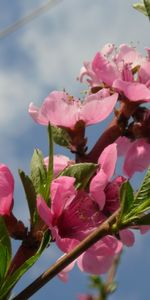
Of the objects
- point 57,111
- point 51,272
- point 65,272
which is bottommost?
point 65,272

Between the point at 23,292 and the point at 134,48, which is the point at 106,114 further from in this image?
the point at 23,292

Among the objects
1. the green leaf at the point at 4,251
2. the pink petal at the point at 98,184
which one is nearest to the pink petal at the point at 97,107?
the pink petal at the point at 98,184

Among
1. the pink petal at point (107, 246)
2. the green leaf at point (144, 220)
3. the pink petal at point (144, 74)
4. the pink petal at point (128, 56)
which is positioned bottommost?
the pink petal at point (107, 246)

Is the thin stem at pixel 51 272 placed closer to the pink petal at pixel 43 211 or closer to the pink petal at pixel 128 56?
the pink petal at pixel 43 211

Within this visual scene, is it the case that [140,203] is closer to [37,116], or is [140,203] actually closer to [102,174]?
[102,174]

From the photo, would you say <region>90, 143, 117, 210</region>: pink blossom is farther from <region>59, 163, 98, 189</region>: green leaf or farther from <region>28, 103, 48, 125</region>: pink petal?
<region>28, 103, 48, 125</region>: pink petal

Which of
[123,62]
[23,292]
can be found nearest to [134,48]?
[123,62]

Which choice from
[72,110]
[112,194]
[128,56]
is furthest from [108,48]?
[112,194]
